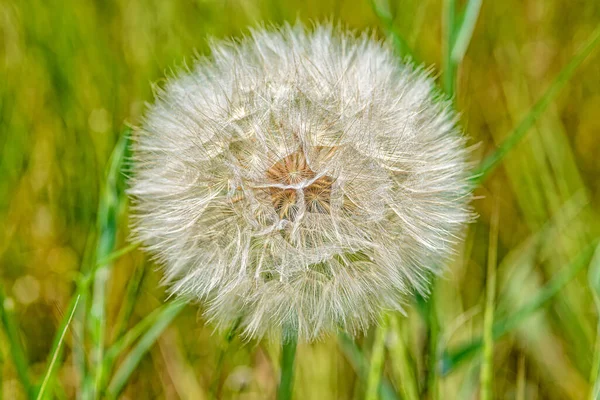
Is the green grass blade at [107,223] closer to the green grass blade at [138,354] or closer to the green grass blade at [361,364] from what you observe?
the green grass blade at [138,354]

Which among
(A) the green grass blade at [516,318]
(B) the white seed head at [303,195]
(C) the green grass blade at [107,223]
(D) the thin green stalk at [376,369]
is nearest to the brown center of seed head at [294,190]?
(B) the white seed head at [303,195]

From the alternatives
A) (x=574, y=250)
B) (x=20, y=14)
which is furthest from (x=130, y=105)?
(x=574, y=250)

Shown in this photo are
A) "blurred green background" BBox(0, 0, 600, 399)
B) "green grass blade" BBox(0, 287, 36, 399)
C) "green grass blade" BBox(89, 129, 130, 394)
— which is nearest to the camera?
"green grass blade" BBox(0, 287, 36, 399)

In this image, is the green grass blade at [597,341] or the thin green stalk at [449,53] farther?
the thin green stalk at [449,53]

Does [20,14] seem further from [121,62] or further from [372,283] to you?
[372,283]

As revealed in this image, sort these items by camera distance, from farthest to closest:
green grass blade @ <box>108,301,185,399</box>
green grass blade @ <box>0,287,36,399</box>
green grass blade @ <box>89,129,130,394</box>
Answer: green grass blade @ <box>108,301,185,399</box> < green grass blade @ <box>89,129,130,394</box> < green grass blade @ <box>0,287,36,399</box>

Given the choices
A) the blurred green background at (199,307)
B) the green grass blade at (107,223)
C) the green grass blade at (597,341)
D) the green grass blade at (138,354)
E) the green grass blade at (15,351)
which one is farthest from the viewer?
the blurred green background at (199,307)

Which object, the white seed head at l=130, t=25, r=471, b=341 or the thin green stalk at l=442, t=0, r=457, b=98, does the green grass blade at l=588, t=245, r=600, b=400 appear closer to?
the white seed head at l=130, t=25, r=471, b=341

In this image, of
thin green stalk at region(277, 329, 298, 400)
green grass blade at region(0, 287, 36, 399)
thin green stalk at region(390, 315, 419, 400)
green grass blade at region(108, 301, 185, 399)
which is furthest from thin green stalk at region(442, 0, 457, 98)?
green grass blade at region(0, 287, 36, 399)
